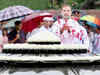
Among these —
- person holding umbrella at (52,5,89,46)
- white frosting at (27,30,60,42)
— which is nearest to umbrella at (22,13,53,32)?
person holding umbrella at (52,5,89,46)

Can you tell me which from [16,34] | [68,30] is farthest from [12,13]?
[68,30]

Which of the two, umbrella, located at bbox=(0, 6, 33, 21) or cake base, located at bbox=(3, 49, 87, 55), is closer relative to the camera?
cake base, located at bbox=(3, 49, 87, 55)

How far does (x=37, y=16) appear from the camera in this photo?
431 centimetres

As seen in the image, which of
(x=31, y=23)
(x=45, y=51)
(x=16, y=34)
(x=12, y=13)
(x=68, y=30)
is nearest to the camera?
(x=45, y=51)

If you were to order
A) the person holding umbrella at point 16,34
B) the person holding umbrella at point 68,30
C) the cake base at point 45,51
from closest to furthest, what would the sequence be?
the cake base at point 45,51, the person holding umbrella at point 68,30, the person holding umbrella at point 16,34

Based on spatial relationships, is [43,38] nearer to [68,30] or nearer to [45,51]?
[45,51]

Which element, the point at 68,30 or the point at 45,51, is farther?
the point at 68,30

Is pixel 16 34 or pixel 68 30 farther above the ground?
pixel 68 30

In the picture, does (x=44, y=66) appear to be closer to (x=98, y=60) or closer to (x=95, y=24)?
(x=98, y=60)

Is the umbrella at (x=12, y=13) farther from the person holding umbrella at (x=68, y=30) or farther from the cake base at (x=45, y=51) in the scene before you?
the cake base at (x=45, y=51)

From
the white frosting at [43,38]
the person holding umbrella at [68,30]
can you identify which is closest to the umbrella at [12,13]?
the person holding umbrella at [68,30]

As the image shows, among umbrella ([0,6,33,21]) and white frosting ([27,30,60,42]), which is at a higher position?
umbrella ([0,6,33,21])

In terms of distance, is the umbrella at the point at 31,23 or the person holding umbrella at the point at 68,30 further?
the umbrella at the point at 31,23

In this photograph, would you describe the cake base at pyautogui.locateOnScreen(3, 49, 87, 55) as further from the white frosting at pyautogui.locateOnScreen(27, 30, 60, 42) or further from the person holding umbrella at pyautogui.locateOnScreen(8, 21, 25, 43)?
the person holding umbrella at pyautogui.locateOnScreen(8, 21, 25, 43)
